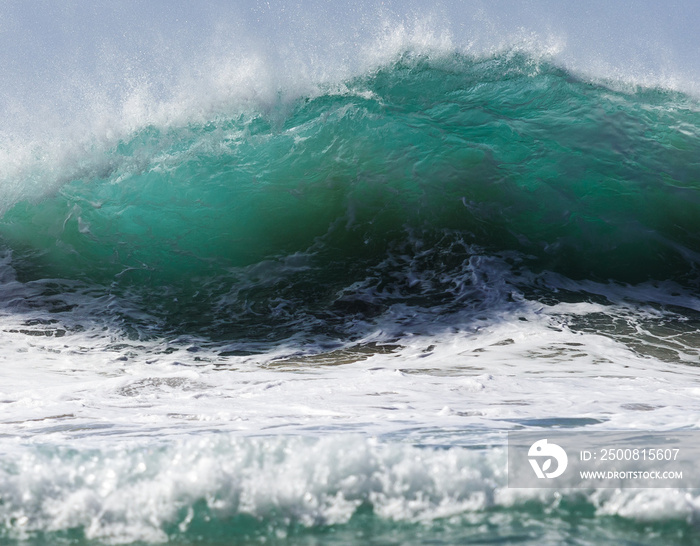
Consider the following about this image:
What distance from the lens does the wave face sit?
7.36 m

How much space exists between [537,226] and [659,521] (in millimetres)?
6488

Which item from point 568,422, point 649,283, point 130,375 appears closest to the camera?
point 568,422

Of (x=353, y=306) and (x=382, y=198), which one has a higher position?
(x=382, y=198)

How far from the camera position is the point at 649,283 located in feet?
23.7

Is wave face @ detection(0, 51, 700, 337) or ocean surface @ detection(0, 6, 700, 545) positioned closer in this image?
ocean surface @ detection(0, 6, 700, 545)

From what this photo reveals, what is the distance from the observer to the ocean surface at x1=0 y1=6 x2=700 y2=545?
6.75ft

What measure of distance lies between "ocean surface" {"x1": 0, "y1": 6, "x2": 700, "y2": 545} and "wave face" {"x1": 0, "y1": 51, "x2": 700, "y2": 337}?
0.04 m

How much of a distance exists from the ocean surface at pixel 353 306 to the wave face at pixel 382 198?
40mm

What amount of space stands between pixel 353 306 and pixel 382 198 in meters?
2.31

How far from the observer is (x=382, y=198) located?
843 cm

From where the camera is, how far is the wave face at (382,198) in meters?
7.36

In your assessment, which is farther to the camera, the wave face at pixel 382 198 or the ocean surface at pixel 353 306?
the wave face at pixel 382 198

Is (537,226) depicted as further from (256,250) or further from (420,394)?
(420,394)

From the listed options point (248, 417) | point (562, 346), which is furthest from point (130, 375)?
point (562, 346)
